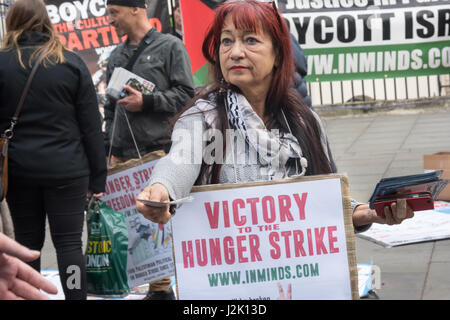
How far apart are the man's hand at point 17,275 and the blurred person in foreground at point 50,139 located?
2.36 m

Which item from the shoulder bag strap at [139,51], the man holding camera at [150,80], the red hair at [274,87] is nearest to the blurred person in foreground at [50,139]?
the man holding camera at [150,80]

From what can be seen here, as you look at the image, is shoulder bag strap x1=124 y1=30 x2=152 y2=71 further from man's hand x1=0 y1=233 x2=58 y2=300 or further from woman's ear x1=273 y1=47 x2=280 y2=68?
man's hand x1=0 y1=233 x2=58 y2=300

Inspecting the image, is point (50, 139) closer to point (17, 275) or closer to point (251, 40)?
point (251, 40)

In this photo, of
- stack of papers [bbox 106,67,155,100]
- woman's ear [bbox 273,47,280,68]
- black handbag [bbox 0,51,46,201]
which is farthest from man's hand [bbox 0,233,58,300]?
stack of papers [bbox 106,67,155,100]

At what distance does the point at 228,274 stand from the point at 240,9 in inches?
37.7

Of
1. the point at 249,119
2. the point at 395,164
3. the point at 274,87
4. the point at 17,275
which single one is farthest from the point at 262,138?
the point at 395,164

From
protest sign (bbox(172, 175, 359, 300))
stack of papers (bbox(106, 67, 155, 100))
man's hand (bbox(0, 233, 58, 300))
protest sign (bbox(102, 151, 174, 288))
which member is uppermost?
stack of papers (bbox(106, 67, 155, 100))

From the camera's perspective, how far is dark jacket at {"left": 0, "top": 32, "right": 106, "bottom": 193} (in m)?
4.23

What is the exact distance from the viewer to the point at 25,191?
4.33 meters

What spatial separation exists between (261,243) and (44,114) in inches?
76.9

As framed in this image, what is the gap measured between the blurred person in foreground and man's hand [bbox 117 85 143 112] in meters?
0.38

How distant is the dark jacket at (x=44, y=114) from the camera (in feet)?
13.9

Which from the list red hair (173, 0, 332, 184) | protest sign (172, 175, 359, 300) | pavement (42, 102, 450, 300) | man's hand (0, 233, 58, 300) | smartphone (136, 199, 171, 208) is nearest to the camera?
man's hand (0, 233, 58, 300)

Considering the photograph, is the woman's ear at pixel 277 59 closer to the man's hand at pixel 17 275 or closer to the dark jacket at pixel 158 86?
the man's hand at pixel 17 275
